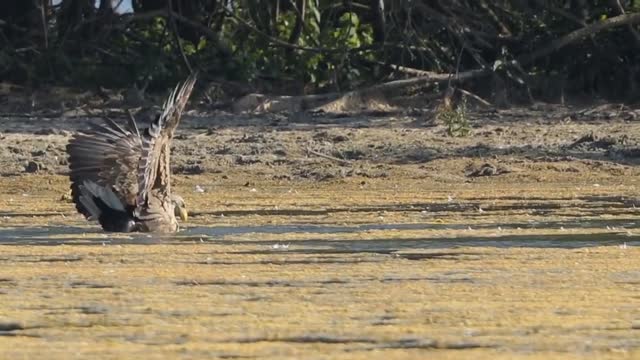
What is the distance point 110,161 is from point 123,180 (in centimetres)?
Answer: 13

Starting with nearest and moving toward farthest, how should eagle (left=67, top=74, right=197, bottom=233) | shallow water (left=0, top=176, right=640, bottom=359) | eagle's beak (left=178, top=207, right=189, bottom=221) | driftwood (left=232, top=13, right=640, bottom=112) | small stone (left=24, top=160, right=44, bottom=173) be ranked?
shallow water (left=0, top=176, right=640, bottom=359) → eagle (left=67, top=74, right=197, bottom=233) → eagle's beak (left=178, top=207, right=189, bottom=221) → small stone (left=24, top=160, right=44, bottom=173) → driftwood (left=232, top=13, right=640, bottom=112)

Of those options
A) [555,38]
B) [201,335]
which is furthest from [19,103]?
[201,335]

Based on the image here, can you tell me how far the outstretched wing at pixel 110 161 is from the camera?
10.4m

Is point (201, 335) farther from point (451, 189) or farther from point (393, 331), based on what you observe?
point (451, 189)

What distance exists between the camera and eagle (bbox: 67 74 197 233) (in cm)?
1027

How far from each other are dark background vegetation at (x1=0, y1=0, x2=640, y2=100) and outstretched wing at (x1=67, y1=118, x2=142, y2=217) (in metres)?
6.64

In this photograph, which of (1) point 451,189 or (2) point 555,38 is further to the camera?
(2) point 555,38

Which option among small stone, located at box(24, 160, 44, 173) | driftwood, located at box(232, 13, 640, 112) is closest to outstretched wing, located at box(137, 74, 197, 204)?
small stone, located at box(24, 160, 44, 173)

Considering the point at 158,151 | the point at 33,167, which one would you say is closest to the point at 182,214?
the point at 158,151

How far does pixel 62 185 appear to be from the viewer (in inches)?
531

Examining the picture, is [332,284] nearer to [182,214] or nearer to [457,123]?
[182,214]

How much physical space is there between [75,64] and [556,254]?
960 centimetres

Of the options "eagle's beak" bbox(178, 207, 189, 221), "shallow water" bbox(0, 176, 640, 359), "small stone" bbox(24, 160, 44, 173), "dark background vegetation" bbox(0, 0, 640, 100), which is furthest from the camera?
"dark background vegetation" bbox(0, 0, 640, 100)

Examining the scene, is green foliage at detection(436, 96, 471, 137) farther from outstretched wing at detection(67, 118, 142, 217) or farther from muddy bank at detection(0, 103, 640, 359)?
outstretched wing at detection(67, 118, 142, 217)
